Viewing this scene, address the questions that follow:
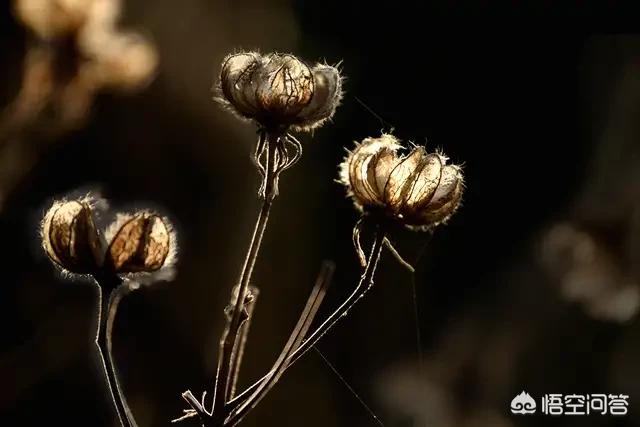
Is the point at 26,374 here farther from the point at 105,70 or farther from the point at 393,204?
the point at 393,204

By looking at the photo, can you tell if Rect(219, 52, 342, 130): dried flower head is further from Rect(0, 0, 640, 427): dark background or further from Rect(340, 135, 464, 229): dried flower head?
Rect(0, 0, 640, 427): dark background

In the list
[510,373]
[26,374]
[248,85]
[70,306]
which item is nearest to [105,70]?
[70,306]

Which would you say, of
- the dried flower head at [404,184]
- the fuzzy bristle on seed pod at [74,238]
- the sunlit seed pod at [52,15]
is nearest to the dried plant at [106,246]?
the fuzzy bristle on seed pod at [74,238]

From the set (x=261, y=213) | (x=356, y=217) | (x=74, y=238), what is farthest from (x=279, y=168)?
(x=356, y=217)

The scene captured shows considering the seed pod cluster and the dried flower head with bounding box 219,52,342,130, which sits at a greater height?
the dried flower head with bounding box 219,52,342,130

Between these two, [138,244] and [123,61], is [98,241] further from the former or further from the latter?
[123,61]

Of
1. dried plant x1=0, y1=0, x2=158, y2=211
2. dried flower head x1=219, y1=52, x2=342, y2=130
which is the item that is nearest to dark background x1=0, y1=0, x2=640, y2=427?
dried plant x1=0, y1=0, x2=158, y2=211
